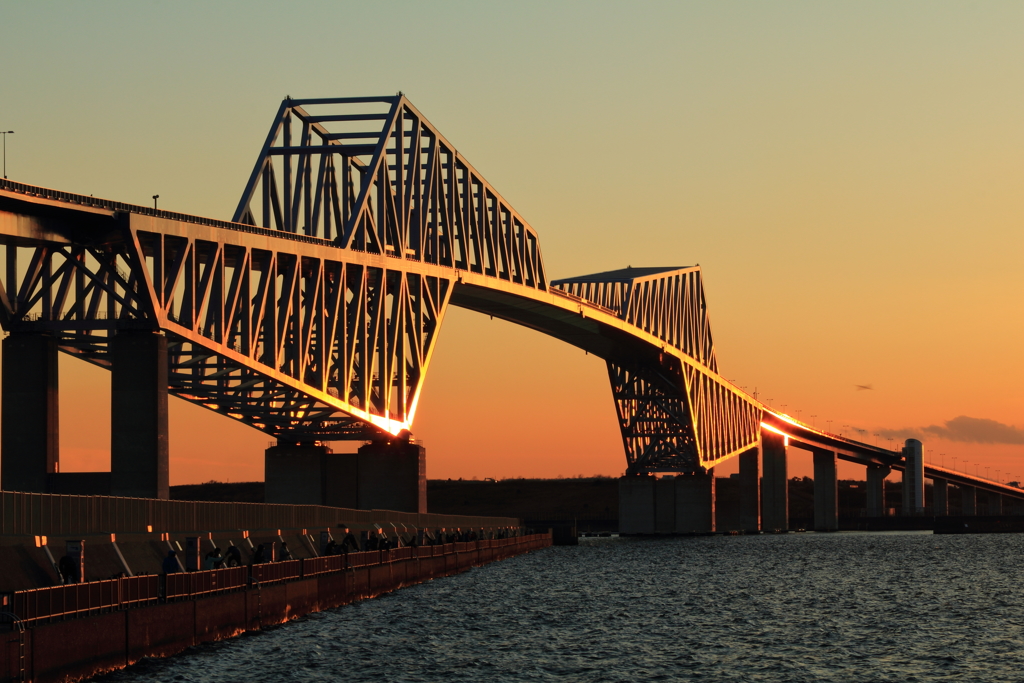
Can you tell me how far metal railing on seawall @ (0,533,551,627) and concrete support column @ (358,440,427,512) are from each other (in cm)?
3556

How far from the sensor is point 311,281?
3278 inches

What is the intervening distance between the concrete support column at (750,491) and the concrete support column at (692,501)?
62.4 feet

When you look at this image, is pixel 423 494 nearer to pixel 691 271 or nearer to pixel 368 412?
pixel 368 412

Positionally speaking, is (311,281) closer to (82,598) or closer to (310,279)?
(310,279)

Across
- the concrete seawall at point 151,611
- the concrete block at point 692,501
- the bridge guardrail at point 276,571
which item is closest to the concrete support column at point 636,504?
the concrete block at point 692,501

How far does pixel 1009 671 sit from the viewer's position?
39.2m

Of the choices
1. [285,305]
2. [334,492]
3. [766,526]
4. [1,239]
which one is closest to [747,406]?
[766,526]

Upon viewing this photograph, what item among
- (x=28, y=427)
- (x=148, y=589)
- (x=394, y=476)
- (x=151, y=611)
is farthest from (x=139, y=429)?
(x=394, y=476)

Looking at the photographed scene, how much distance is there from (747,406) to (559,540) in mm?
56761

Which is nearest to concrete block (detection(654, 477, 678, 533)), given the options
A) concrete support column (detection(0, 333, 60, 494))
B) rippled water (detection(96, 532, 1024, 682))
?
rippled water (detection(96, 532, 1024, 682))

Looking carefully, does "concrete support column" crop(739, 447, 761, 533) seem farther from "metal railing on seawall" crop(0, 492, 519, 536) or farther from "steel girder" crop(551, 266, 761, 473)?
"metal railing on seawall" crop(0, 492, 519, 536)

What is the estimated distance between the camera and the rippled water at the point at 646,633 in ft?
124

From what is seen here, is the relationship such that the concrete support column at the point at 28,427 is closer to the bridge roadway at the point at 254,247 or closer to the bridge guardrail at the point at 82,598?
the bridge roadway at the point at 254,247

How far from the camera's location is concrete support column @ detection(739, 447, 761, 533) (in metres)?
187
